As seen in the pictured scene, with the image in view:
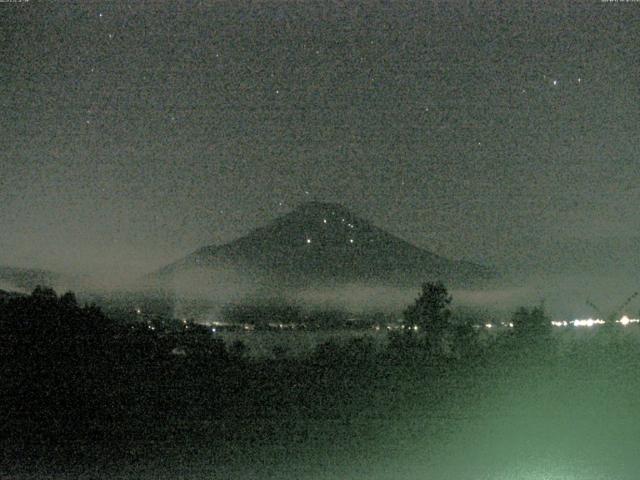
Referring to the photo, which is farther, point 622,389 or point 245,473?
point 622,389

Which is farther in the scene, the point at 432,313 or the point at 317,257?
the point at 317,257

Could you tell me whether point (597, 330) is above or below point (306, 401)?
above

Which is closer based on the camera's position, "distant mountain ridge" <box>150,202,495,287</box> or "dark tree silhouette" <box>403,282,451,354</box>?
"dark tree silhouette" <box>403,282,451,354</box>

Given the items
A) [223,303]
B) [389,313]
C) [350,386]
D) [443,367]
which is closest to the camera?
[350,386]

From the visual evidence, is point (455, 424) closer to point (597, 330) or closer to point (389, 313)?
point (597, 330)

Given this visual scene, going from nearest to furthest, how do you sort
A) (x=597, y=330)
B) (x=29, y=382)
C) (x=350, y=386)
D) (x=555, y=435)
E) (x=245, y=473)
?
(x=245, y=473) → (x=555, y=435) → (x=29, y=382) → (x=350, y=386) → (x=597, y=330)

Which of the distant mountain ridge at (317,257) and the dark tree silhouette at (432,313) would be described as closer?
the dark tree silhouette at (432,313)

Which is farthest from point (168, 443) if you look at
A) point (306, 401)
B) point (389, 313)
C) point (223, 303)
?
point (223, 303)
